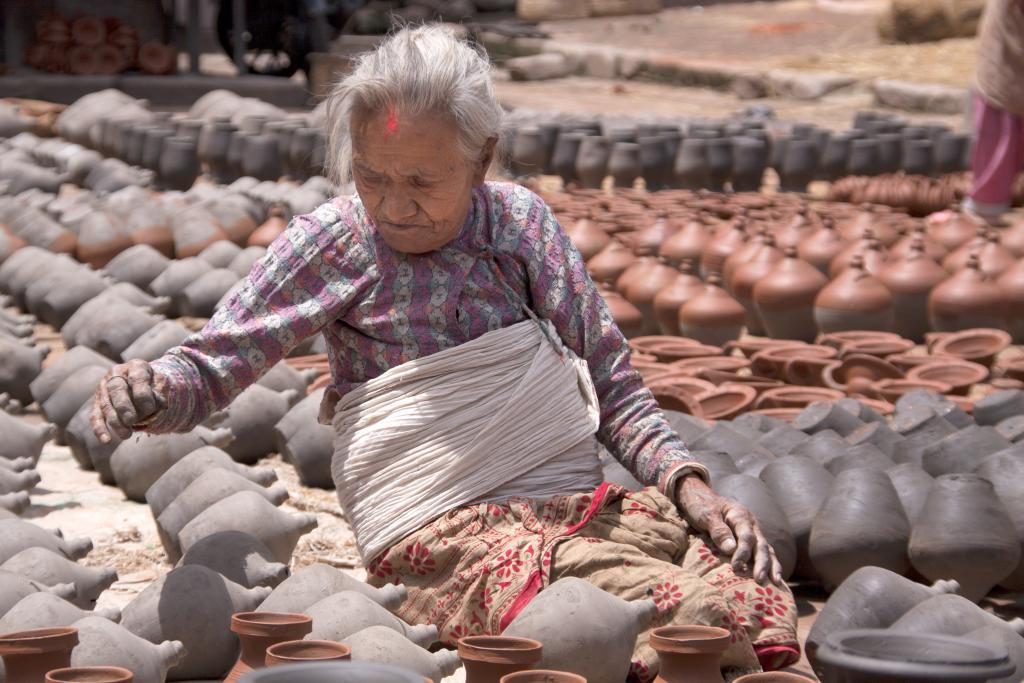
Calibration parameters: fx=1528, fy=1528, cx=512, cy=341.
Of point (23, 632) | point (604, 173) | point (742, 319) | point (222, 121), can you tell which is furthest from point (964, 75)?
point (23, 632)

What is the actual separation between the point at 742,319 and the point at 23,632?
424 cm

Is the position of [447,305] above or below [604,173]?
above

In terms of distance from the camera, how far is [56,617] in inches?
103

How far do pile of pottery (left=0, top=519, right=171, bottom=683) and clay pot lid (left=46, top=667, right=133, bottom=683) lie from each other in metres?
0.12

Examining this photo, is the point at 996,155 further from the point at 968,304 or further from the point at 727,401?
the point at 727,401

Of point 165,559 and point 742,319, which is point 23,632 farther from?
point 742,319

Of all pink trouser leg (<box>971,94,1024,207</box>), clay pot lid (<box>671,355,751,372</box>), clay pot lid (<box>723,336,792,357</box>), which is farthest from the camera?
pink trouser leg (<box>971,94,1024,207</box>)

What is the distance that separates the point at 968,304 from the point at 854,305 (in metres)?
0.48

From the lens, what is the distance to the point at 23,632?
2361mm

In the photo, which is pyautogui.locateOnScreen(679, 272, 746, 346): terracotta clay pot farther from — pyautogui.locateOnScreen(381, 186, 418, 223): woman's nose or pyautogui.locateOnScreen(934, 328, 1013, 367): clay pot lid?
pyautogui.locateOnScreen(381, 186, 418, 223): woman's nose

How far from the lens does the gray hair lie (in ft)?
8.94

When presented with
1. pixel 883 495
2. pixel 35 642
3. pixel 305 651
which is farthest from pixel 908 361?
pixel 35 642

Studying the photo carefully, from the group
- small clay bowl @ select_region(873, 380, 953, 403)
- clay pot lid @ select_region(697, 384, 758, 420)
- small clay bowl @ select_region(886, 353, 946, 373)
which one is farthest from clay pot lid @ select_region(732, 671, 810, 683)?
small clay bowl @ select_region(886, 353, 946, 373)

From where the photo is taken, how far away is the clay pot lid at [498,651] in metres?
2.33
